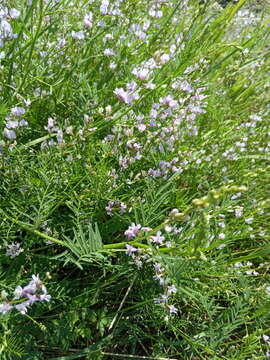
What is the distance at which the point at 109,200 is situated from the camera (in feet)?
5.29

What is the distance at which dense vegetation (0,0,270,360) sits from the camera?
147 centimetres

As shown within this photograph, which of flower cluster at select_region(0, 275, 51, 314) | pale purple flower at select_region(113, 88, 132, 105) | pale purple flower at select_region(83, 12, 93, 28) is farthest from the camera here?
pale purple flower at select_region(83, 12, 93, 28)

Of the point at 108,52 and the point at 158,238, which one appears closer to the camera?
the point at 158,238

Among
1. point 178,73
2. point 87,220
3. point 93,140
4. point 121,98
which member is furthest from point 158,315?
point 178,73

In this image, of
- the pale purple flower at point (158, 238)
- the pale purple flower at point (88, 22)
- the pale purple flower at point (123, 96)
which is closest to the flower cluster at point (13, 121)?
the pale purple flower at point (123, 96)

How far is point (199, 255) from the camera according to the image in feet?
3.61

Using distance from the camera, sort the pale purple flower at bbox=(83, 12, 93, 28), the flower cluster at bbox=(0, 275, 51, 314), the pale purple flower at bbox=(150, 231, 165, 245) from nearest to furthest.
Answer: the flower cluster at bbox=(0, 275, 51, 314) → the pale purple flower at bbox=(150, 231, 165, 245) → the pale purple flower at bbox=(83, 12, 93, 28)

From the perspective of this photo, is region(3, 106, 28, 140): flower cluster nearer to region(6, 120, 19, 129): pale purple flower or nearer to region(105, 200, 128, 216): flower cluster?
region(6, 120, 19, 129): pale purple flower

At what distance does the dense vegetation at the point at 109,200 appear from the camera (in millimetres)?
1467

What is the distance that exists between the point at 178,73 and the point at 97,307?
4.21 feet

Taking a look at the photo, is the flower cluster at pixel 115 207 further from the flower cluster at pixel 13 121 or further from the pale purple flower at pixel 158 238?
the flower cluster at pixel 13 121

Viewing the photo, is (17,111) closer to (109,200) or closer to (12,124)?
(12,124)

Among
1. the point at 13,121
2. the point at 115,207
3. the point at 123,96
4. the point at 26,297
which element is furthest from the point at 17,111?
the point at 26,297

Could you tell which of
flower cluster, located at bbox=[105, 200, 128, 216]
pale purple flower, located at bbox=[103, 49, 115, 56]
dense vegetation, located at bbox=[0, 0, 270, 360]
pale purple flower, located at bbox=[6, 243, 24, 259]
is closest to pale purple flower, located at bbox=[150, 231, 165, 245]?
dense vegetation, located at bbox=[0, 0, 270, 360]
